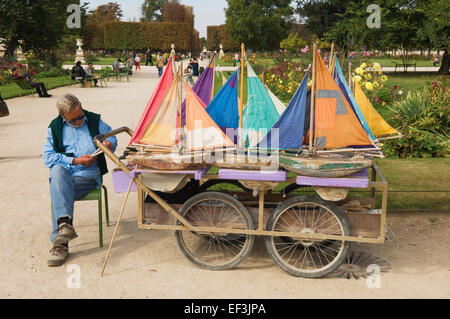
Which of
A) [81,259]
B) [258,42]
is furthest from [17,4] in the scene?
[258,42]

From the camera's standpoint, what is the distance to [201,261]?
4.00 meters

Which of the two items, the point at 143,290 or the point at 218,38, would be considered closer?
the point at 143,290

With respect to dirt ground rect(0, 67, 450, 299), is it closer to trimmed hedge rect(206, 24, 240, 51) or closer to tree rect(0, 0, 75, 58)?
tree rect(0, 0, 75, 58)

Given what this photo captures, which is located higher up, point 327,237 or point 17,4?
point 17,4

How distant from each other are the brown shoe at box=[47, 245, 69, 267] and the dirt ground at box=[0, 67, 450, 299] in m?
0.05

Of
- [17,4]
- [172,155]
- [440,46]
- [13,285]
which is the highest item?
[17,4]

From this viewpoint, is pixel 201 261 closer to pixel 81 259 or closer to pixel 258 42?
pixel 81 259

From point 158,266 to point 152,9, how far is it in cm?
10902

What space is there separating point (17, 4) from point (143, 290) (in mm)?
25920

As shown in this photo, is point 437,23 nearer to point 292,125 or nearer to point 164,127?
point 292,125

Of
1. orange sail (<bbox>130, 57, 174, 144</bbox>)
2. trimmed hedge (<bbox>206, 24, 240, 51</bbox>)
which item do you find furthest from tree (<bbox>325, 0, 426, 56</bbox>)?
trimmed hedge (<bbox>206, 24, 240, 51</bbox>)

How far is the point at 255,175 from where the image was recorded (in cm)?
372
